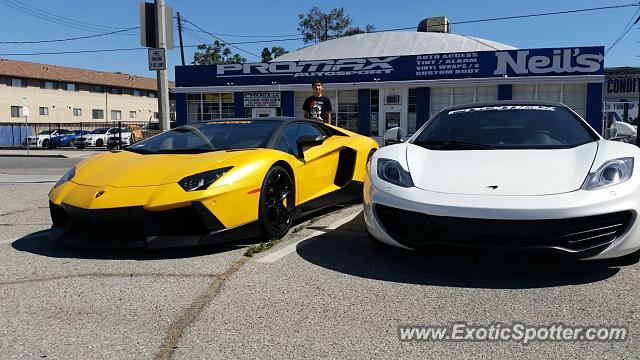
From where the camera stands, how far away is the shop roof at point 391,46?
3209 cm

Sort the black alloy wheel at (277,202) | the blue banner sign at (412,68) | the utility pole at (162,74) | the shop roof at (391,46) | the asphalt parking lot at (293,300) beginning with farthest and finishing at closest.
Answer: the shop roof at (391,46) < the blue banner sign at (412,68) < the utility pole at (162,74) < the black alloy wheel at (277,202) < the asphalt parking lot at (293,300)

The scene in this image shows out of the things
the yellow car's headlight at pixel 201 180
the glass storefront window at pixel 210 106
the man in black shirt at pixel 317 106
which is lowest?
the yellow car's headlight at pixel 201 180

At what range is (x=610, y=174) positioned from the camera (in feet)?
10.6

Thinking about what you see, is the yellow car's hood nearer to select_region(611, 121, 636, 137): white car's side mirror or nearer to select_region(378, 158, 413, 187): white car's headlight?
select_region(378, 158, 413, 187): white car's headlight

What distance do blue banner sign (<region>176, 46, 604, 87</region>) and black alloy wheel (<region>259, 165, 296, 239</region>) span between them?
18436mm

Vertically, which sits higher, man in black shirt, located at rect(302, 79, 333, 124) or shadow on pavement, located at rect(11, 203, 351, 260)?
man in black shirt, located at rect(302, 79, 333, 124)

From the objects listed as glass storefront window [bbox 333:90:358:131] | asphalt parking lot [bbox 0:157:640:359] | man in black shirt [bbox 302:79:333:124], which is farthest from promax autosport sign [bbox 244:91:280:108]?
asphalt parking lot [bbox 0:157:640:359]

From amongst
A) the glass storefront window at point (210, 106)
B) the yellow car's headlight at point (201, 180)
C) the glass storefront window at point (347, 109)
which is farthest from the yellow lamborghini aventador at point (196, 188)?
the glass storefront window at point (210, 106)

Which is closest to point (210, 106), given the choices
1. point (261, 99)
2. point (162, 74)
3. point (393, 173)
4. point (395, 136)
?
point (261, 99)

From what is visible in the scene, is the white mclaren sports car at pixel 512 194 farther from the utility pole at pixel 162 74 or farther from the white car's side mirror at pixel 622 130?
the utility pole at pixel 162 74

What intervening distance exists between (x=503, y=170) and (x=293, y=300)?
1.63m

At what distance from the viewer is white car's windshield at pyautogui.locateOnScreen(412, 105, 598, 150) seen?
400cm

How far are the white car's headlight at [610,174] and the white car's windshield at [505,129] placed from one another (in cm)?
53

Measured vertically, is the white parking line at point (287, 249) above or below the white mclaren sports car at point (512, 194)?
below
